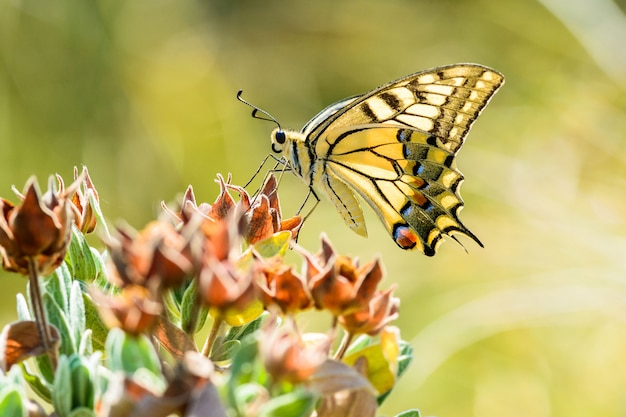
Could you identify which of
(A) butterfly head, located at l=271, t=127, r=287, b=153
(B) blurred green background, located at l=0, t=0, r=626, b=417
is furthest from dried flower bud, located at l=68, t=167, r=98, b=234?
(B) blurred green background, located at l=0, t=0, r=626, b=417

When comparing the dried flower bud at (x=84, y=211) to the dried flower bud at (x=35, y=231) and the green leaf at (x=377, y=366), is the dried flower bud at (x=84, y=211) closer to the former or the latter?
the dried flower bud at (x=35, y=231)

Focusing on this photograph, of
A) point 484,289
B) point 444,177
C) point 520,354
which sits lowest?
point 520,354

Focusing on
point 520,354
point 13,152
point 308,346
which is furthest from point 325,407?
point 13,152

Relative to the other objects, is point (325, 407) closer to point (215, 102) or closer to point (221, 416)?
→ point (221, 416)

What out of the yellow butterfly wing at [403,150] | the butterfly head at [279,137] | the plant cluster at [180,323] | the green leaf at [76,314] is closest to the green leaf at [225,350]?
the plant cluster at [180,323]

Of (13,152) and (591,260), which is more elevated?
(13,152)

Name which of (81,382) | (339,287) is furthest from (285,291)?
(81,382)
